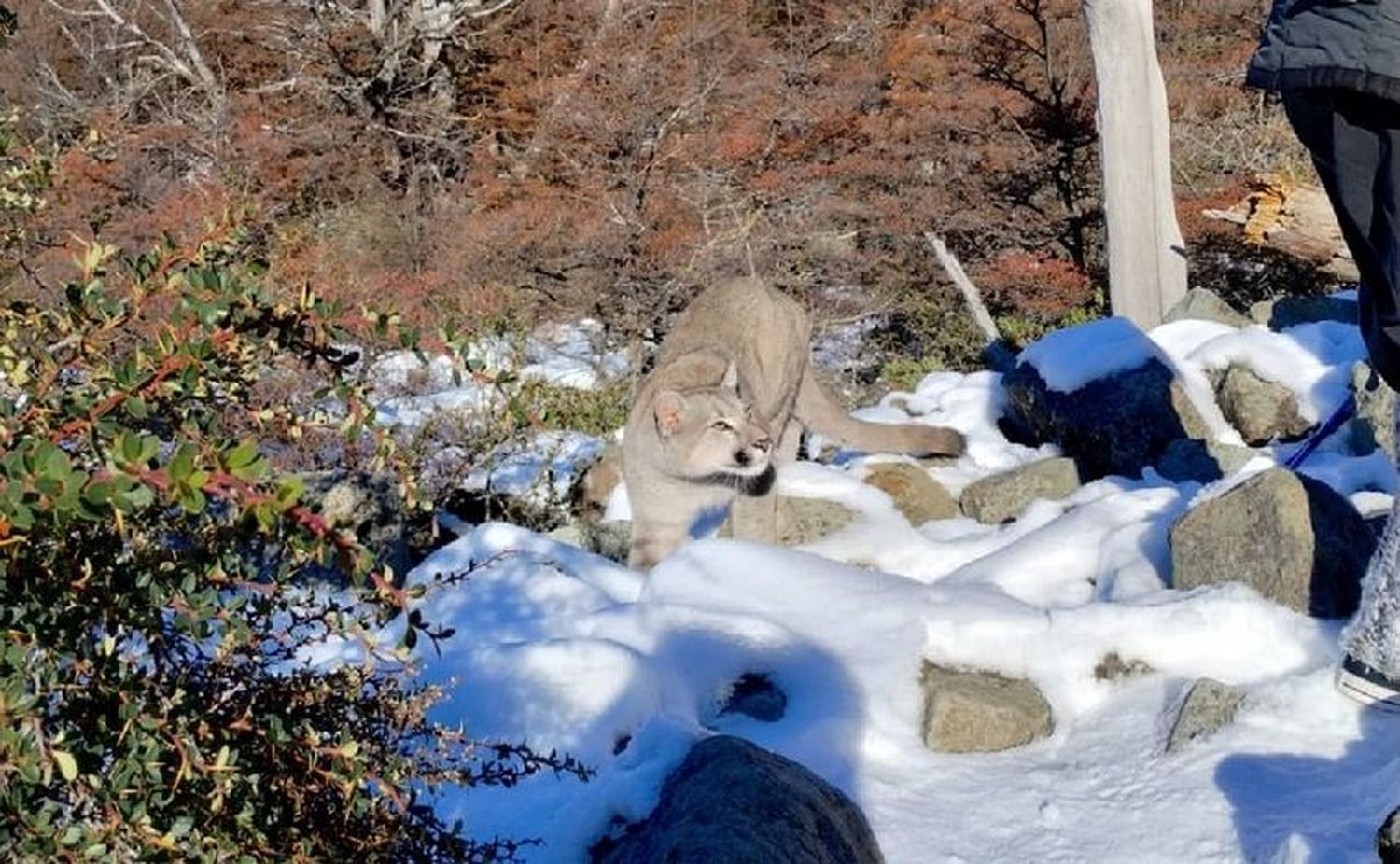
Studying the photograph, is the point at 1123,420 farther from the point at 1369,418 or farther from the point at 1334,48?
the point at 1334,48

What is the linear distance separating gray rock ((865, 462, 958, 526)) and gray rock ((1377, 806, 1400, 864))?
3656mm

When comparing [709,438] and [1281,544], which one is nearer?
[1281,544]

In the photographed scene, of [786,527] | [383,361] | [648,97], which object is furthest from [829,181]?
[786,527]

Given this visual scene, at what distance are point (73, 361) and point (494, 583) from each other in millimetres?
2919

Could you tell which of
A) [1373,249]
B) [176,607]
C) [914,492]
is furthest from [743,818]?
[914,492]

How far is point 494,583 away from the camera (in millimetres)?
4797

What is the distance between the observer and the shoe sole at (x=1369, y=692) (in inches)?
128

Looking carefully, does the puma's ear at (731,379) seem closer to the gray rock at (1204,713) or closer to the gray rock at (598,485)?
the gray rock at (598,485)


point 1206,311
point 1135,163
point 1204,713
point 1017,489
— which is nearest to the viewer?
point 1204,713

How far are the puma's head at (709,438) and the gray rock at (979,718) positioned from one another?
2.09 meters

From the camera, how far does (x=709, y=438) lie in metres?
5.81

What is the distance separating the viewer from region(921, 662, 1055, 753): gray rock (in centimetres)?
371

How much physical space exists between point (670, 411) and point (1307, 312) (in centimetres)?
464

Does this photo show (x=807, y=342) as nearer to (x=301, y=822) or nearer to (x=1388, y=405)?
(x=1388, y=405)
